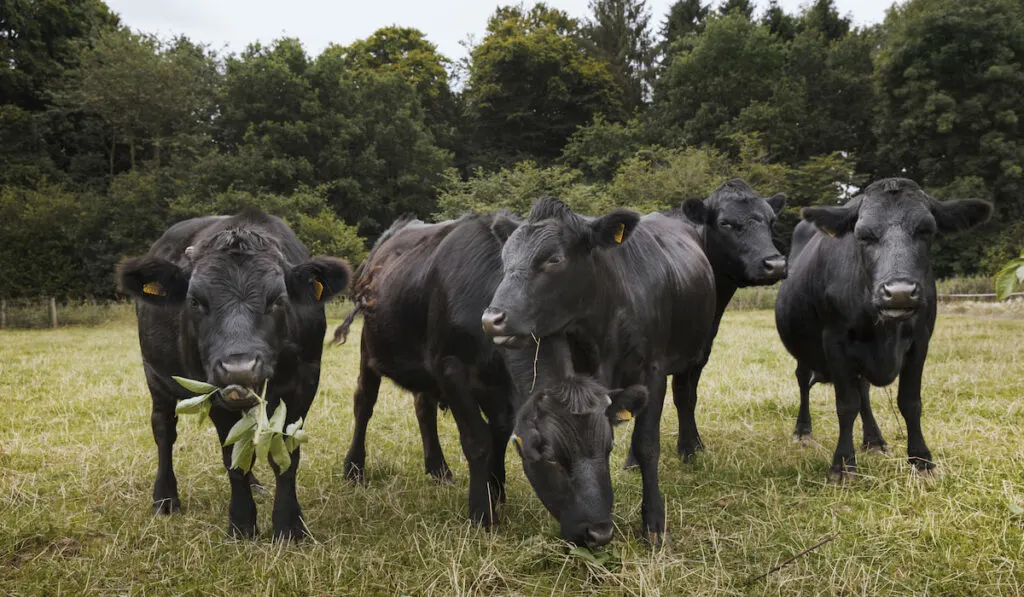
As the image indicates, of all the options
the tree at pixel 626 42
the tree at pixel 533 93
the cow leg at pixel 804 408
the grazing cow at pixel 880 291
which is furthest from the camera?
the tree at pixel 626 42

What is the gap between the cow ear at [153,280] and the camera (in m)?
3.53

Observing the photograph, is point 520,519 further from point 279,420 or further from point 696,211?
point 696,211

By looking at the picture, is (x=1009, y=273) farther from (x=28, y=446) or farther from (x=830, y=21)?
(x=830, y=21)

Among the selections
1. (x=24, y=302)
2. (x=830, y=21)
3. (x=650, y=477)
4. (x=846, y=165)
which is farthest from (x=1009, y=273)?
(x=830, y=21)

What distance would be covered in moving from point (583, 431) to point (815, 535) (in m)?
1.56

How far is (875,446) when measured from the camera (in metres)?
5.49

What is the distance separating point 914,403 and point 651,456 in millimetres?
2185

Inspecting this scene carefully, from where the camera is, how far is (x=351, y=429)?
22.1 feet

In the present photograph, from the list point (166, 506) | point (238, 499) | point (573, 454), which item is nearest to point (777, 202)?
point (573, 454)

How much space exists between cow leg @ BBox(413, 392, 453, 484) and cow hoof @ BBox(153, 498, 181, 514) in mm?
1855

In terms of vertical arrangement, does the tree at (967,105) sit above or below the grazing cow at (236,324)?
above

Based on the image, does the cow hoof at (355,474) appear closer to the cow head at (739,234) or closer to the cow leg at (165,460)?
the cow leg at (165,460)

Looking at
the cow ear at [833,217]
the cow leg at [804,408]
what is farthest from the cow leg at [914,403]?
the cow leg at [804,408]

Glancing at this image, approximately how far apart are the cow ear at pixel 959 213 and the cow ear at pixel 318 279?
408 cm
